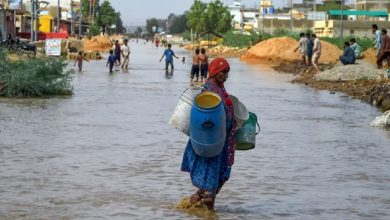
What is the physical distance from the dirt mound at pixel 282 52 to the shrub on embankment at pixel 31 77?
1056 inches

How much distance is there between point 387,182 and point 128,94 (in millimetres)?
14018

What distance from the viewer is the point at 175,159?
1195cm

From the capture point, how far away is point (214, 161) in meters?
8.20

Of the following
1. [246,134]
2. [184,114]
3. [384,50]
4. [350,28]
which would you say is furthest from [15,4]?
[184,114]

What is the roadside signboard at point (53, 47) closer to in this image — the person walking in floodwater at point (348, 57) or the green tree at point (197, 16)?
the person walking in floodwater at point (348, 57)

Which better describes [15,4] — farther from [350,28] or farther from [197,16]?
[197,16]

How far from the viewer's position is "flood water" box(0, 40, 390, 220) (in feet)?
28.6

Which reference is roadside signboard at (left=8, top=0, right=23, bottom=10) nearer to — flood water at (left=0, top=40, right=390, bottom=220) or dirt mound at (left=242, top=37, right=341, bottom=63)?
dirt mound at (left=242, top=37, right=341, bottom=63)

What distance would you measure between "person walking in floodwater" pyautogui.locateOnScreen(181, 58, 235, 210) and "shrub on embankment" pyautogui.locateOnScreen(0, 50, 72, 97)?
1240 cm

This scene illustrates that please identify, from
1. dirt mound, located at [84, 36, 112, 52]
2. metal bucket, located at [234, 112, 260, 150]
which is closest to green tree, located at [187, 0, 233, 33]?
dirt mound, located at [84, 36, 112, 52]

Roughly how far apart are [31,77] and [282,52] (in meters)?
33.7

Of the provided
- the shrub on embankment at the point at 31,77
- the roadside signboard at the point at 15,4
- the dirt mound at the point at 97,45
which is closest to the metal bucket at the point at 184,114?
the shrub on embankment at the point at 31,77

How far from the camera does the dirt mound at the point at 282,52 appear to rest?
48.5 meters

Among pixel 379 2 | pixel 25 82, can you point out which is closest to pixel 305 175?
pixel 25 82
